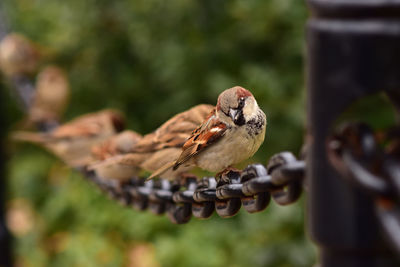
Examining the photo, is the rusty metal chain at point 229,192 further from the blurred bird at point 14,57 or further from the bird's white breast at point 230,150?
the blurred bird at point 14,57

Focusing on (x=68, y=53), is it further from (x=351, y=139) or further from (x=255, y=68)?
(x=351, y=139)

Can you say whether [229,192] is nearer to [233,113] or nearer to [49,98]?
[233,113]

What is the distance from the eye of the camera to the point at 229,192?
920mm

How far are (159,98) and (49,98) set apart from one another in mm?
1047

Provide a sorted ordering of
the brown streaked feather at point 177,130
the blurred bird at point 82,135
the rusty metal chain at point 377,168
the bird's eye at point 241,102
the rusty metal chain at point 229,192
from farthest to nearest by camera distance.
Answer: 1. the blurred bird at point 82,135
2. the brown streaked feather at point 177,130
3. the bird's eye at point 241,102
4. the rusty metal chain at point 229,192
5. the rusty metal chain at point 377,168

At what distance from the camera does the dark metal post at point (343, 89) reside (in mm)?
604

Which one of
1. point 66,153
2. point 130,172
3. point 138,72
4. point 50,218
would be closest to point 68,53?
point 138,72

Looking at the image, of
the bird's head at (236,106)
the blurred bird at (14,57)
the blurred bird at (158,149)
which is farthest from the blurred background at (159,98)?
the bird's head at (236,106)

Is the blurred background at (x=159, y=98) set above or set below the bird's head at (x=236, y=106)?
above

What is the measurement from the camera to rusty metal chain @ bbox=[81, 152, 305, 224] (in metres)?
0.74

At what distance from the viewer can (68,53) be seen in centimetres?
473

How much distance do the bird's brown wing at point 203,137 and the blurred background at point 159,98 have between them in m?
2.15

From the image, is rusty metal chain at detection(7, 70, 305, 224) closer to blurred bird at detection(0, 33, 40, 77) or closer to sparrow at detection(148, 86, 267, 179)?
sparrow at detection(148, 86, 267, 179)

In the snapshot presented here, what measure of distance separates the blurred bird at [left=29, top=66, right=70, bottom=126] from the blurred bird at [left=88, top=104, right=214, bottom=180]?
1366 mm
